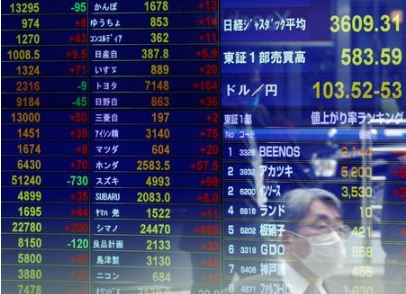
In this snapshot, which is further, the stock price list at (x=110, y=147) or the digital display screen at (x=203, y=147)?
the stock price list at (x=110, y=147)

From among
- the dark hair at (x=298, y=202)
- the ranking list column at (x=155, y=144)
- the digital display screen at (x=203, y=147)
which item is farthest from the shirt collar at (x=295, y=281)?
the ranking list column at (x=155, y=144)

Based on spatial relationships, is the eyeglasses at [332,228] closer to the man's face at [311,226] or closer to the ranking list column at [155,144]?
the man's face at [311,226]

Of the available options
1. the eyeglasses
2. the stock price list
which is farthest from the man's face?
the stock price list

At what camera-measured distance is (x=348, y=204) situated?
157 inches

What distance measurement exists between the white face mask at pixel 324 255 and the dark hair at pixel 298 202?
8 cm

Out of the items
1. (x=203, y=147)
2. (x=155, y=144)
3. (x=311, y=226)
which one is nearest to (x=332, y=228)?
(x=311, y=226)

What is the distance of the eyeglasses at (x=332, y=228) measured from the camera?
13.1 feet

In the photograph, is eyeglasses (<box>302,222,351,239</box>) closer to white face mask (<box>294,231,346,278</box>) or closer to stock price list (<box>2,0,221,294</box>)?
white face mask (<box>294,231,346,278</box>)

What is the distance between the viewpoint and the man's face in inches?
158

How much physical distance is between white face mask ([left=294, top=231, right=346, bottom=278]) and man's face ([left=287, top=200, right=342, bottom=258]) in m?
0.02

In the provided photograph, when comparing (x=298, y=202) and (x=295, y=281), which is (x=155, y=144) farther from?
(x=295, y=281)

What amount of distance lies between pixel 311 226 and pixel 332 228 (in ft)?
0.29

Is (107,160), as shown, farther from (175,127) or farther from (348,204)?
(348,204)

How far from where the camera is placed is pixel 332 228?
13.1 feet
